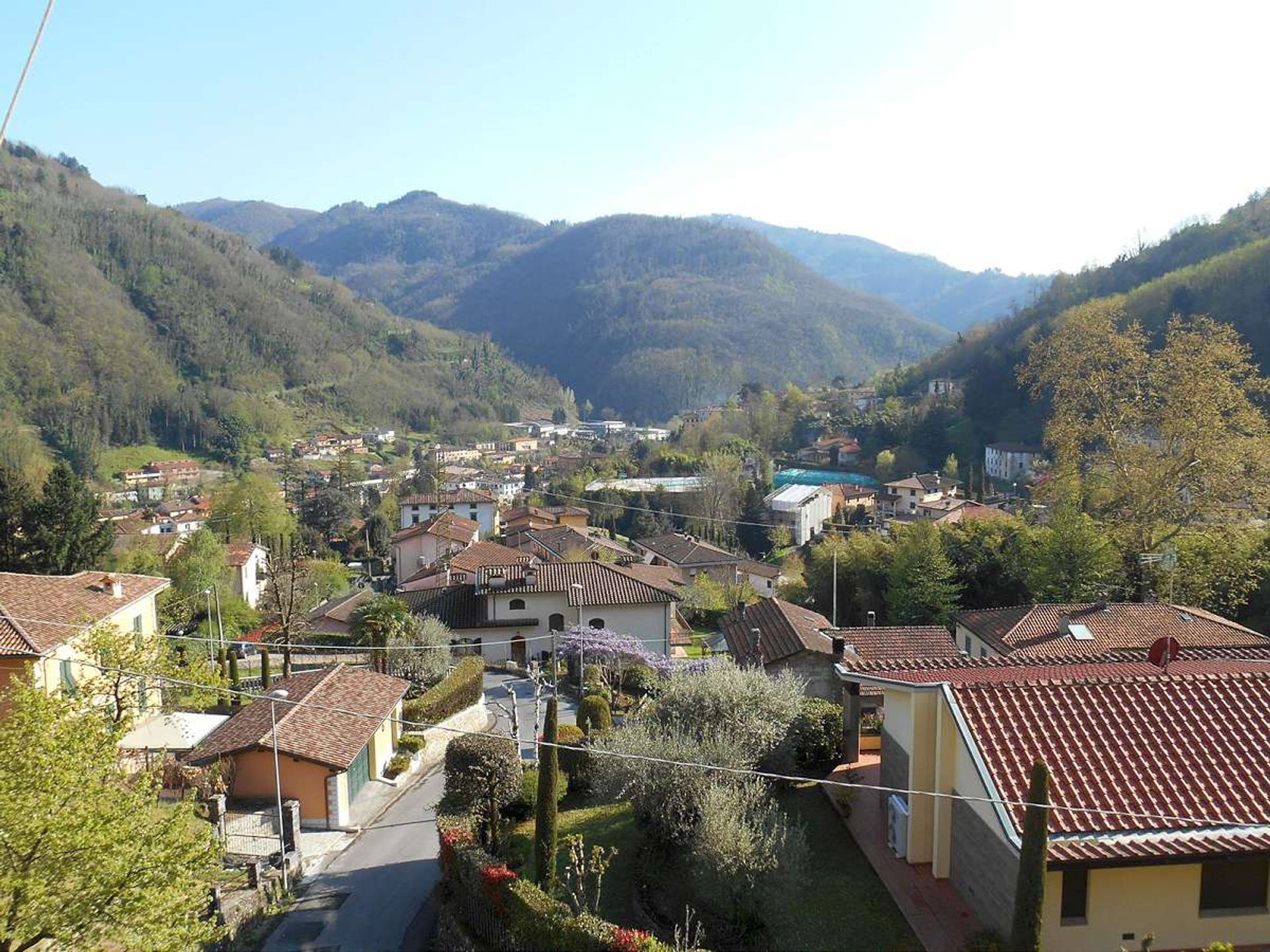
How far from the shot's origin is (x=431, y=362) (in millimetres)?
187000

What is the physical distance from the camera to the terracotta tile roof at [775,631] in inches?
838

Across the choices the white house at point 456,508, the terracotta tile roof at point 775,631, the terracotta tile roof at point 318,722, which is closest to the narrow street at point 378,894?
the terracotta tile roof at point 318,722

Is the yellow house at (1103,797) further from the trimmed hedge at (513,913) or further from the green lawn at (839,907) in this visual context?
the trimmed hedge at (513,913)

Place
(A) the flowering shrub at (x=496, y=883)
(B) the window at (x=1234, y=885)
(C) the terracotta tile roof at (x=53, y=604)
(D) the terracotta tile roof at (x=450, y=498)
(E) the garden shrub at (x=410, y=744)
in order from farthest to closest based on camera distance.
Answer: (D) the terracotta tile roof at (x=450, y=498) < (E) the garden shrub at (x=410, y=744) < (C) the terracotta tile roof at (x=53, y=604) < (A) the flowering shrub at (x=496, y=883) < (B) the window at (x=1234, y=885)

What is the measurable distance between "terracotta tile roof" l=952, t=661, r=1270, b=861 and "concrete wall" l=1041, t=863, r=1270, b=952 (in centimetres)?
55

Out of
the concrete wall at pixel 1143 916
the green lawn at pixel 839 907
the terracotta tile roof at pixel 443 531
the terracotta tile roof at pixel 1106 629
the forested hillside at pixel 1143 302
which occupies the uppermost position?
the forested hillside at pixel 1143 302

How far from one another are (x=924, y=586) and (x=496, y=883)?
21.8 metres

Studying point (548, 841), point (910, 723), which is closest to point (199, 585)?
point (548, 841)

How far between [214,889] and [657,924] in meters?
6.77

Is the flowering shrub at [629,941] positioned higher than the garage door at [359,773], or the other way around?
the flowering shrub at [629,941]

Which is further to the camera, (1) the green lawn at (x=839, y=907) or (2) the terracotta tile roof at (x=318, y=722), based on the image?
(2) the terracotta tile roof at (x=318, y=722)

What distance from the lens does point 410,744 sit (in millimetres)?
22375

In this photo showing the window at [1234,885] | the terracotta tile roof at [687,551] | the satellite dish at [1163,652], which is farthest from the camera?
the terracotta tile roof at [687,551]

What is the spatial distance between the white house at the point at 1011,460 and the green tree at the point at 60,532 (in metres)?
64.1
